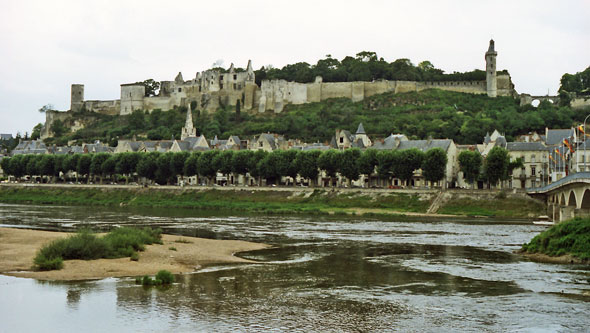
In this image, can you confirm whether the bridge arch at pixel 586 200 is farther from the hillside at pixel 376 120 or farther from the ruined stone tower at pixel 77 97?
the ruined stone tower at pixel 77 97

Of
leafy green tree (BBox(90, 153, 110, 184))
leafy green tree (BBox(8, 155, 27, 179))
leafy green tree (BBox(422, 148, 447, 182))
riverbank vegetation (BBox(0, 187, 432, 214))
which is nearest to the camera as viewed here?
riverbank vegetation (BBox(0, 187, 432, 214))

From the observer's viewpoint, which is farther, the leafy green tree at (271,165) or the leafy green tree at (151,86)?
the leafy green tree at (151,86)

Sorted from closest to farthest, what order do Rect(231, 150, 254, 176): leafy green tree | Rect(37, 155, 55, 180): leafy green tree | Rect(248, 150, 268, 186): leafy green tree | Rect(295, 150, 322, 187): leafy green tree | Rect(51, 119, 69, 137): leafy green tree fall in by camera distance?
Rect(295, 150, 322, 187): leafy green tree
Rect(248, 150, 268, 186): leafy green tree
Rect(231, 150, 254, 176): leafy green tree
Rect(37, 155, 55, 180): leafy green tree
Rect(51, 119, 69, 137): leafy green tree

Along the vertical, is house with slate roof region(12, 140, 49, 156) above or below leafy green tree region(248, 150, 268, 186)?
above

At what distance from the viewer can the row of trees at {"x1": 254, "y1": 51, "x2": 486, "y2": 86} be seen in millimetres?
147500

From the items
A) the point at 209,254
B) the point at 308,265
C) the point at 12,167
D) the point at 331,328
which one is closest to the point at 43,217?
the point at 209,254

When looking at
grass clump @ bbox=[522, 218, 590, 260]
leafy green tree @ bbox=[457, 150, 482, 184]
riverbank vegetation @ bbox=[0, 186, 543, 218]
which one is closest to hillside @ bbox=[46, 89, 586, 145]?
leafy green tree @ bbox=[457, 150, 482, 184]

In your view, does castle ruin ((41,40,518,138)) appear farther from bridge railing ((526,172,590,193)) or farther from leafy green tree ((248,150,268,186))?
bridge railing ((526,172,590,193))

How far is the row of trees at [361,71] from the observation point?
148 meters

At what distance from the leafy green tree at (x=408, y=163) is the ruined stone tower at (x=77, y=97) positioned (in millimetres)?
115156

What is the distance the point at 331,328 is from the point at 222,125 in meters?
120

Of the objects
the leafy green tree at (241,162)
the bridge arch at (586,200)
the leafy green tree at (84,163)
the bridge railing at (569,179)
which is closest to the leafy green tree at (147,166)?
the leafy green tree at (84,163)

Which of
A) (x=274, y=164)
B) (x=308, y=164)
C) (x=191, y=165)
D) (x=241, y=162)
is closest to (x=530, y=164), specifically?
(x=308, y=164)

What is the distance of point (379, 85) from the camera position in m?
144
